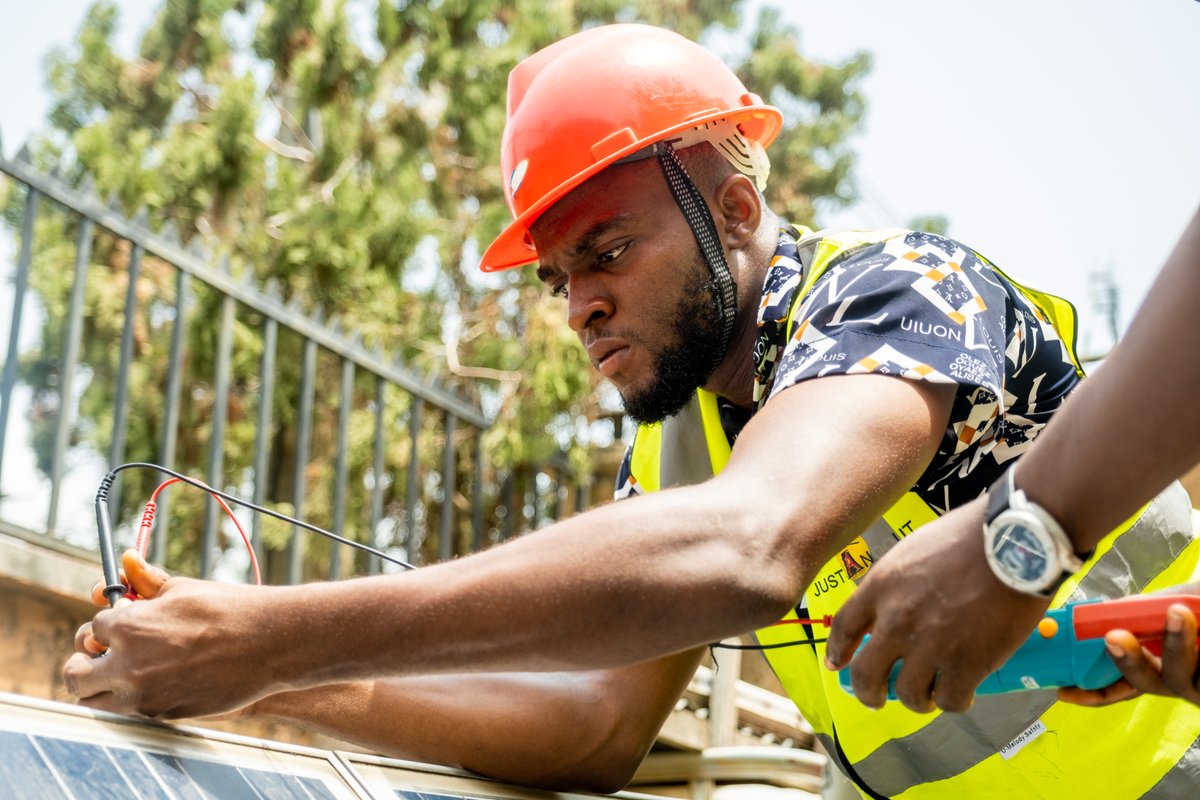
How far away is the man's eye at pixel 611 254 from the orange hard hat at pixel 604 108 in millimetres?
150

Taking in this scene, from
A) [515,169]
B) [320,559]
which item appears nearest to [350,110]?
[320,559]

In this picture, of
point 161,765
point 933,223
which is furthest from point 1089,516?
point 933,223

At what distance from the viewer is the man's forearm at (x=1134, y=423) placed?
1290mm

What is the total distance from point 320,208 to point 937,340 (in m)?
6.83

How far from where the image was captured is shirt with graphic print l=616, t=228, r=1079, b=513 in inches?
74.0

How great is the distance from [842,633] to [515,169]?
4.82 ft

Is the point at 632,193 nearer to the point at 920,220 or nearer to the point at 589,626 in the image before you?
the point at 589,626

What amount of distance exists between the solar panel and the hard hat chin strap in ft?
3.62

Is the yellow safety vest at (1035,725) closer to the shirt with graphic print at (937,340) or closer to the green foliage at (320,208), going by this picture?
the shirt with graphic print at (937,340)

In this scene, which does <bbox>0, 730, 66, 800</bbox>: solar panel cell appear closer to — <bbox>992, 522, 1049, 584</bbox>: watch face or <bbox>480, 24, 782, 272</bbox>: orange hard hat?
<bbox>992, 522, 1049, 584</bbox>: watch face

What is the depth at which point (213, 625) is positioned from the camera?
1780 millimetres

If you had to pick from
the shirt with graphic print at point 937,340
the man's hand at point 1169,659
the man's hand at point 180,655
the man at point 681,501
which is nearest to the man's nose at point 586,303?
the man at point 681,501

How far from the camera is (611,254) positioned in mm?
2580

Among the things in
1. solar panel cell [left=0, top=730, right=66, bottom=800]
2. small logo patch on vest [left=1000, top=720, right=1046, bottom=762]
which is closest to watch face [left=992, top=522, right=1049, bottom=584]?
small logo patch on vest [left=1000, top=720, right=1046, bottom=762]
